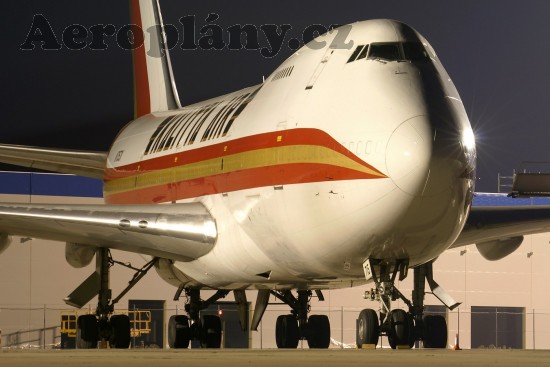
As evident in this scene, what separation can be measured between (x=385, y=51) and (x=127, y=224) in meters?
7.08

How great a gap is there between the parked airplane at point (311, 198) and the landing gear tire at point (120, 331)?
39 mm

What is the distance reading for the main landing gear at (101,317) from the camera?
30.2 m

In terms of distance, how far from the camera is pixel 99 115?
63.9 meters

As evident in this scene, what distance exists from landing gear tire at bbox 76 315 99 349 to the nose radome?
11.4m

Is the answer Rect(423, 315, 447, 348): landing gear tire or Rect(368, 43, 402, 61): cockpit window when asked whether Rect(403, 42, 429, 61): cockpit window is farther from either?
Rect(423, 315, 447, 348): landing gear tire

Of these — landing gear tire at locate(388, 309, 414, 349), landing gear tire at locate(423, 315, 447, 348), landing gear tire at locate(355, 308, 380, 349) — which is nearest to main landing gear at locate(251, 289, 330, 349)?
landing gear tire at locate(423, 315, 447, 348)

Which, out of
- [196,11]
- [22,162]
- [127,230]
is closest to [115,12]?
[196,11]

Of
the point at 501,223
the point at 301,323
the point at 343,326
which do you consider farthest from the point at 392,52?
the point at 343,326

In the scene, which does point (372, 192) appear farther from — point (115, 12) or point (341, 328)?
point (115, 12)

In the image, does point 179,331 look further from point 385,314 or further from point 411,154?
point 411,154

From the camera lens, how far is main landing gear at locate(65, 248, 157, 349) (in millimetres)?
30172

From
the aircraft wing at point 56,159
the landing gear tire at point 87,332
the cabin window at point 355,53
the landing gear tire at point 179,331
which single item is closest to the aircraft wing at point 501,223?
the cabin window at point 355,53

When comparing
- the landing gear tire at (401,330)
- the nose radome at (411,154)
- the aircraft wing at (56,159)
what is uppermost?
the aircraft wing at (56,159)
